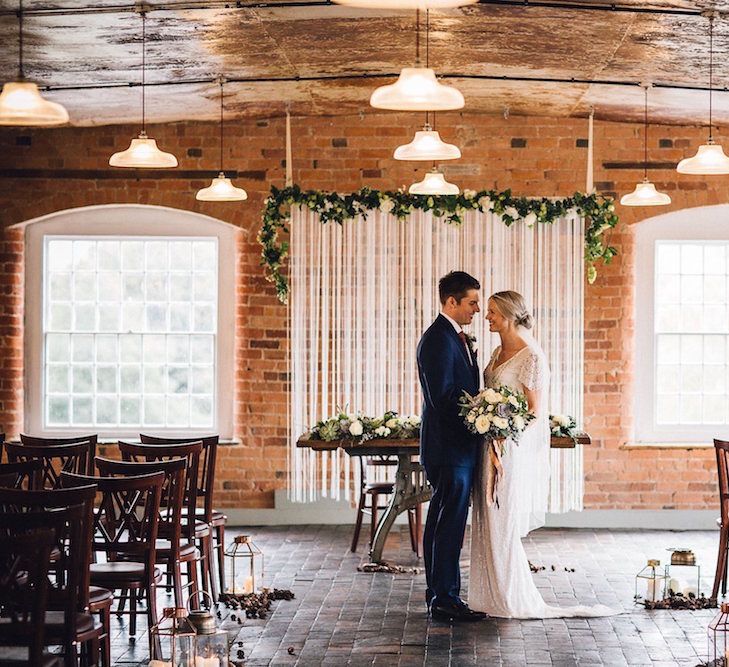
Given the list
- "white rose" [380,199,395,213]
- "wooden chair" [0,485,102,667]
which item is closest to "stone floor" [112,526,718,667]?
"wooden chair" [0,485,102,667]

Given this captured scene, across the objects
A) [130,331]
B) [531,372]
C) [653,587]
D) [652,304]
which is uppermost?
[652,304]

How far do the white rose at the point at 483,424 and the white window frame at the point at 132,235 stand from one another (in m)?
4.67

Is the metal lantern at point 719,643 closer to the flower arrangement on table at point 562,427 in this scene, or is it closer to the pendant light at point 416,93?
the flower arrangement on table at point 562,427

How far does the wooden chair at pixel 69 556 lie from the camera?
5137 millimetres

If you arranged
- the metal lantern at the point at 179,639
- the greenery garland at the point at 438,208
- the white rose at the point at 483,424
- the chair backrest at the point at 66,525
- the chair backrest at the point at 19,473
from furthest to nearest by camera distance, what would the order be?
the greenery garland at the point at 438,208, the white rose at the point at 483,424, the chair backrest at the point at 19,473, the metal lantern at the point at 179,639, the chair backrest at the point at 66,525

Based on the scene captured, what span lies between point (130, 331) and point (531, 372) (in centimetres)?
515

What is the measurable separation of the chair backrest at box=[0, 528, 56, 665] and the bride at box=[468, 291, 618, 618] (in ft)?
10.8

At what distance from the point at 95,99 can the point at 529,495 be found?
5.02 metres

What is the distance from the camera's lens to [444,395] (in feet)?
24.8

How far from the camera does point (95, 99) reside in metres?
10.3

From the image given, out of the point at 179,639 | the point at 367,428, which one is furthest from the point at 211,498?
the point at 179,639

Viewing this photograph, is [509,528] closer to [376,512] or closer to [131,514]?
[131,514]

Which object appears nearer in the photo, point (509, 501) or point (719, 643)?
point (719, 643)

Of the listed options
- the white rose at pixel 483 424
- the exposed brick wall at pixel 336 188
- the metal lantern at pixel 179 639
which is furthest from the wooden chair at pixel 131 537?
the exposed brick wall at pixel 336 188
